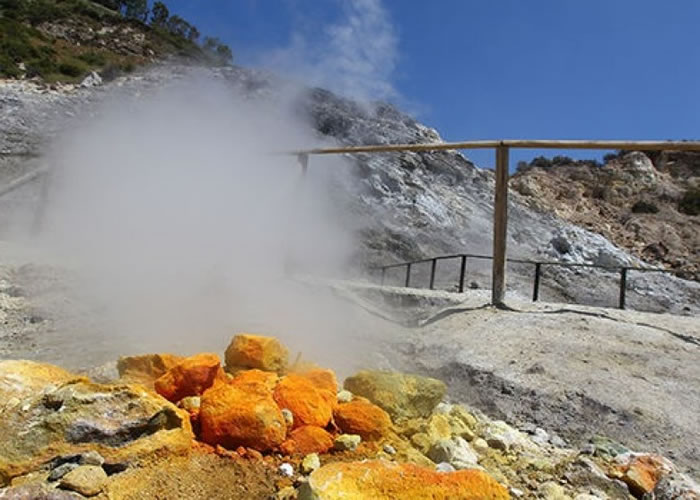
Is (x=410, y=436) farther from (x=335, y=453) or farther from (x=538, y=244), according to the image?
(x=538, y=244)

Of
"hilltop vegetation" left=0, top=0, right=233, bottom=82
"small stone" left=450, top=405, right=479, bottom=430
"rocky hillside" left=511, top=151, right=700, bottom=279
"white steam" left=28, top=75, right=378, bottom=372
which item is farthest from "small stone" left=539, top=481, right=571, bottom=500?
"hilltop vegetation" left=0, top=0, right=233, bottom=82

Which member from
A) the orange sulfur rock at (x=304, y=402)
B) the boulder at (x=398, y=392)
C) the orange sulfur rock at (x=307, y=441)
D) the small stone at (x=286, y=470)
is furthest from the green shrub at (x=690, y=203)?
the small stone at (x=286, y=470)

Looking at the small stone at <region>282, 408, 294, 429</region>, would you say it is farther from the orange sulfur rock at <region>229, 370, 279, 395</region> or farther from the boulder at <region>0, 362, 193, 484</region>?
the boulder at <region>0, 362, 193, 484</region>

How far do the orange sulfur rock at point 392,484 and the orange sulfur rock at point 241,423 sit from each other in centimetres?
42

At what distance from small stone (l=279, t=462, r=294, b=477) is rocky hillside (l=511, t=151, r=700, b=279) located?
60.8 feet

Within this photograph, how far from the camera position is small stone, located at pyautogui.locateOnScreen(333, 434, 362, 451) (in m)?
2.10

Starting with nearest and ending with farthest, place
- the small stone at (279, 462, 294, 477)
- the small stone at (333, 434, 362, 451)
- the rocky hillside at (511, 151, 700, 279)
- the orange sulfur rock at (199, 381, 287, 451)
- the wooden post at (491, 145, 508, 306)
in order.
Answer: the small stone at (279, 462, 294, 477), the orange sulfur rock at (199, 381, 287, 451), the small stone at (333, 434, 362, 451), the wooden post at (491, 145, 508, 306), the rocky hillside at (511, 151, 700, 279)

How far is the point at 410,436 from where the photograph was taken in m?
2.31

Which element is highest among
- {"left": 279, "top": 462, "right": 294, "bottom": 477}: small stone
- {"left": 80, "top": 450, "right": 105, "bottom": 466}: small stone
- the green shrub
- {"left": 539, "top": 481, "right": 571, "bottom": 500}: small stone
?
the green shrub

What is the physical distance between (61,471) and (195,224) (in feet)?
26.7

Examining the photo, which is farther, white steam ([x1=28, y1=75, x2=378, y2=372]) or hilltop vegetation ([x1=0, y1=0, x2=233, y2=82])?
hilltop vegetation ([x1=0, y1=0, x2=233, y2=82])

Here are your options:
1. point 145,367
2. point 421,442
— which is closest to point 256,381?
point 145,367

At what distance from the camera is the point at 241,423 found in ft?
6.51

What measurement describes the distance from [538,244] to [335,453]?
1777 centimetres
